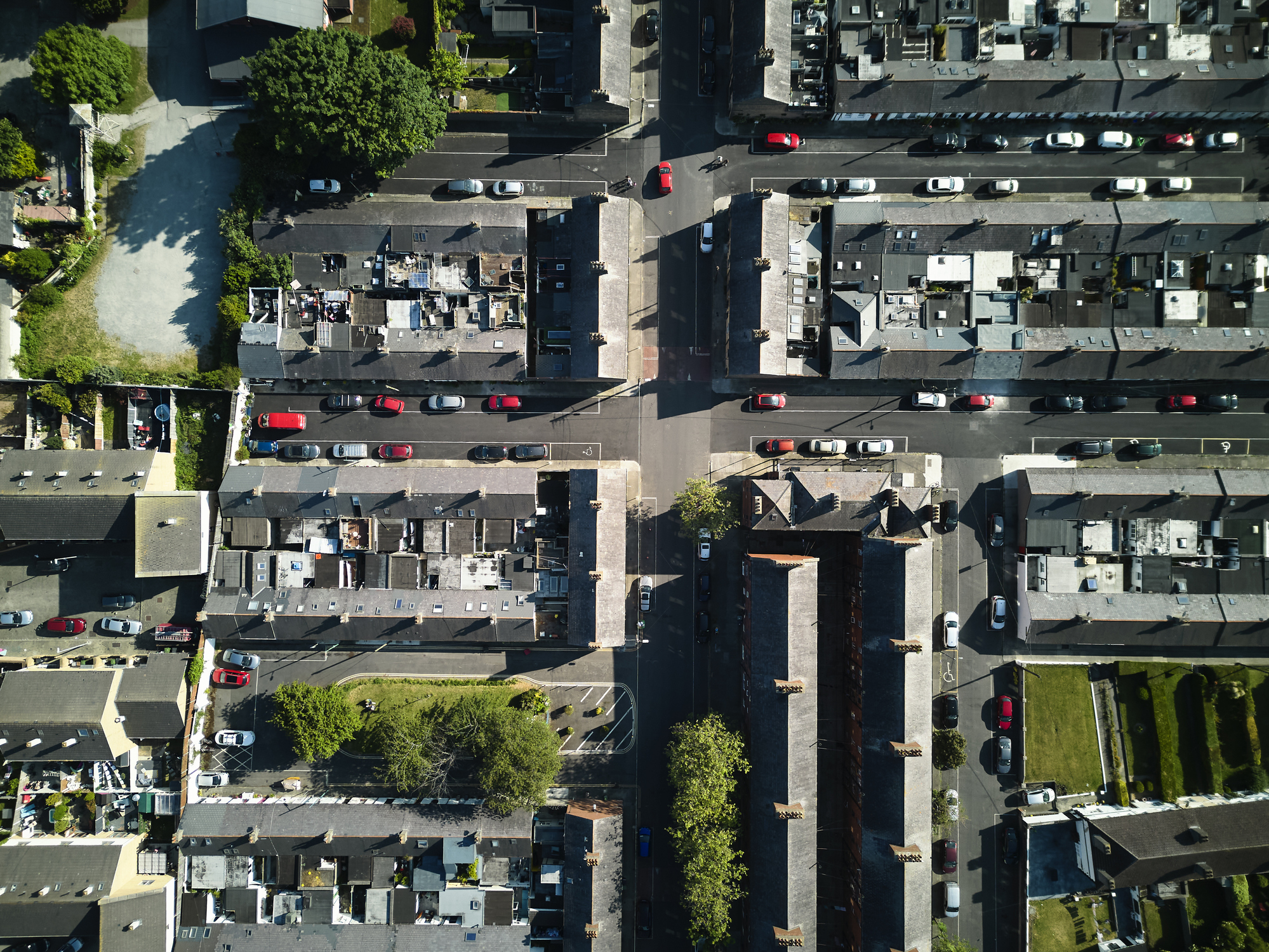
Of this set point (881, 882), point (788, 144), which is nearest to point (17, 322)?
point (788, 144)

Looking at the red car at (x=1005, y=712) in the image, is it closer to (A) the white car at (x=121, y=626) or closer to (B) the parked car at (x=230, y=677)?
(B) the parked car at (x=230, y=677)

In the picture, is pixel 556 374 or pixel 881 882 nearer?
pixel 881 882

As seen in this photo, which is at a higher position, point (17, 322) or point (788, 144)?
point (788, 144)

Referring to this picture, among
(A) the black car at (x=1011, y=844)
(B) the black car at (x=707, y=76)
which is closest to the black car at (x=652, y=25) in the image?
(B) the black car at (x=707, y=76)

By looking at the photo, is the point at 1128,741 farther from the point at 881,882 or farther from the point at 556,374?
the point at 556,374

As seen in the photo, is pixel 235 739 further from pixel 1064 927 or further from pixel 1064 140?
pixel 1064 140

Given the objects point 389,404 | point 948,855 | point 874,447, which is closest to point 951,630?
point 874,447

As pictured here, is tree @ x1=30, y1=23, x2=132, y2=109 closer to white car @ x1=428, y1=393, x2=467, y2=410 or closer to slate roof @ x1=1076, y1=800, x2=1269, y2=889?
white car @ x1=428, y1=393, x2=467, y2=410

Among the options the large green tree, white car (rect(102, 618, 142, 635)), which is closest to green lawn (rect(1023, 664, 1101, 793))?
the large green tree
